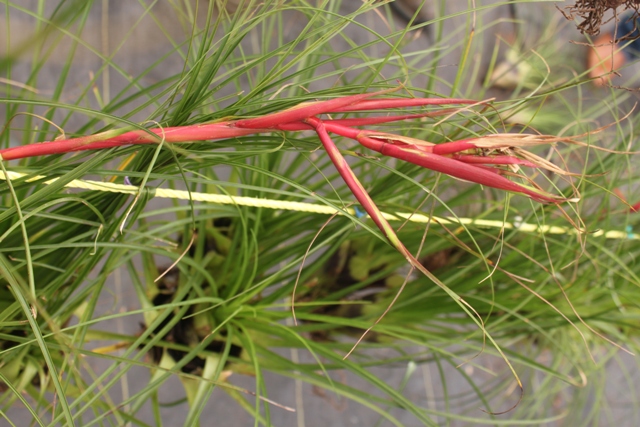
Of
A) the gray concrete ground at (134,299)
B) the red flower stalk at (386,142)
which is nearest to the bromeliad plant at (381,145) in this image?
the red flower stalk at (386,142)

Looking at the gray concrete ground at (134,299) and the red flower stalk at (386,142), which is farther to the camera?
the gray concrete ground at (134,299)

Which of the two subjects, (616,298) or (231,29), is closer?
(231,29)

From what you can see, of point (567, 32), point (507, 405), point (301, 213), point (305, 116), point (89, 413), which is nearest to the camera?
point (305, 116)

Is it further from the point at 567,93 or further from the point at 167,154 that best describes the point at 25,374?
the point at 567,93

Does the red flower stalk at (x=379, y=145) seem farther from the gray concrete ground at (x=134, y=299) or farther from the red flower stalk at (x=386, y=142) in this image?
the gray concrete ground at (x=134, y=299)

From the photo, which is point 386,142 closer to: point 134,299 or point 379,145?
point 379,145

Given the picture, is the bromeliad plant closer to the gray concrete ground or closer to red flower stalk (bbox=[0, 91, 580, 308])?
red flower stalk (bbox=[0, 91, 580, 308])

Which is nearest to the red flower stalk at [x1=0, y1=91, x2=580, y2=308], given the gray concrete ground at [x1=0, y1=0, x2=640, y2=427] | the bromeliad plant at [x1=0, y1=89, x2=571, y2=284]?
the bromeliad plant at [x1=0, y1=89, x2=571, y2=284]

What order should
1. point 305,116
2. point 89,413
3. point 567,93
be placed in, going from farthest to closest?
point 567,93
point 89,413
point 305,116

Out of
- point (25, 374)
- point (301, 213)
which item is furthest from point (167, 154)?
point (25, 374)
